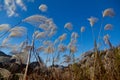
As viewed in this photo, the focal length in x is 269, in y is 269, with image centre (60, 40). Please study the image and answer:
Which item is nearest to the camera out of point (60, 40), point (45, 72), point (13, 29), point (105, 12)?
point (13, 29)

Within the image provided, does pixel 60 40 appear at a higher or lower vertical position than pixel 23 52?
higher

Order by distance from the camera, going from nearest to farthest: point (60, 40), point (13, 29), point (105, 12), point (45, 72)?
point (13, 29) < point (105, 12) < point (45, 72) < point (60, 40)

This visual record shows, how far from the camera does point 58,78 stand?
5.47m

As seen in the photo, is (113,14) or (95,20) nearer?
(113,14)

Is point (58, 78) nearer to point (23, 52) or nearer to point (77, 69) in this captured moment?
point (77, 69)

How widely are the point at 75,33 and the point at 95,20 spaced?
1619 millimetres

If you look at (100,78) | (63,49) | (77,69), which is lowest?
(100,78)

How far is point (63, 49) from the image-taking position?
7.25m

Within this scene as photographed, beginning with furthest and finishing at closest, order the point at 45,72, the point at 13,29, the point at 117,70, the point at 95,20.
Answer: the point at 45,72, the point at 95,20, the point at 117,70, the point at 13,29

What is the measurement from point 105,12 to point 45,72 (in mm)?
1998

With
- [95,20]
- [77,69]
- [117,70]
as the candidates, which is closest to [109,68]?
[117,70]

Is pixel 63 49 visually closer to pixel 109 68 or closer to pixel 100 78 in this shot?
pixel 109 68

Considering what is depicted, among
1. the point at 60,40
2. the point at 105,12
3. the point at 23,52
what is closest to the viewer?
the point at 23,52

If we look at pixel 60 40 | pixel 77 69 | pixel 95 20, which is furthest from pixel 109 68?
pixel 60 40
